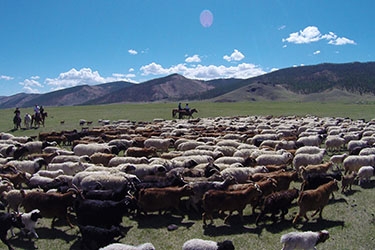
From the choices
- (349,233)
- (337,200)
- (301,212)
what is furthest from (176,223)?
(337,200)

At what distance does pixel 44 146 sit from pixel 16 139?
15.0ft

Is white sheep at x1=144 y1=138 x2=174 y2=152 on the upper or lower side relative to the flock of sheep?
upper

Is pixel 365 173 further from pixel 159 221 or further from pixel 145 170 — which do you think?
pixel 145 170

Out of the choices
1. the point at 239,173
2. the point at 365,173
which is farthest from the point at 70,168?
the point at 365,173

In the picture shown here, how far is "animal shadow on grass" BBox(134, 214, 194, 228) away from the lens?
9312 mm

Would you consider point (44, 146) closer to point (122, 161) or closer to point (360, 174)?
point (122, 161)

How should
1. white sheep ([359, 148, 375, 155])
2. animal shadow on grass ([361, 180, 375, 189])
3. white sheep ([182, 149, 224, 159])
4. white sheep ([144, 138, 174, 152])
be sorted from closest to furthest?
animal shadow on grass ([361, 180, 375, 189])
white sheep ([359, 148, 375, 155])
white sheep ([182, 149, 224, 159])
white sheep ([144, 138, 174, 152])

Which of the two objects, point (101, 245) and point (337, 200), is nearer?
point (101, 245)

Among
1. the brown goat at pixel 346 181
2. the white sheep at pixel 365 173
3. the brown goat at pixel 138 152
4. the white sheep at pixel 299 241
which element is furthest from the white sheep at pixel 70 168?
the white sheep at pixel 365 173

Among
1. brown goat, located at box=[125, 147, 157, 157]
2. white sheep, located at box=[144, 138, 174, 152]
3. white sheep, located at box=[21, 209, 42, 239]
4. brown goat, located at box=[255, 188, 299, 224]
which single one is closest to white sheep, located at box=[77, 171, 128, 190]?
white sheep, located at box=[21, 209, 42, 239]

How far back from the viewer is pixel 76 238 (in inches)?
334

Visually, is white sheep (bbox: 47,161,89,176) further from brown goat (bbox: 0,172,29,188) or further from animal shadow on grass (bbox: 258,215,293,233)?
animal shadow on grass (bbox: 258,215,293,233)

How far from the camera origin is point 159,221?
9.63m

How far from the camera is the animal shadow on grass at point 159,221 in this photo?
9.31 meters
